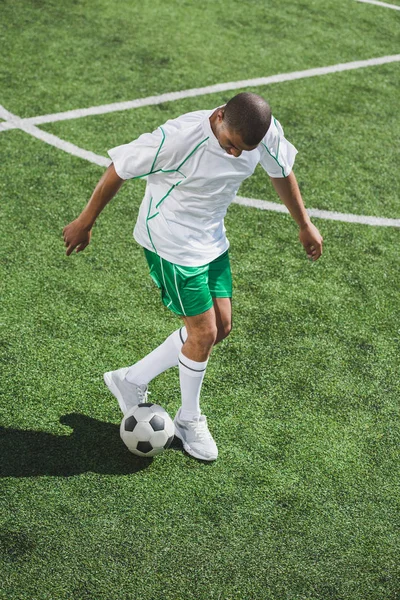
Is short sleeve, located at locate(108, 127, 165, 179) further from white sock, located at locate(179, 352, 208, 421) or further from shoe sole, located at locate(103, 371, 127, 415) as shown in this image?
shoe sole, located at locate(103, 371, 127, 415)

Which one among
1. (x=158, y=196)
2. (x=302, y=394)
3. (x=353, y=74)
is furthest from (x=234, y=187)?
(x=353, y=74)

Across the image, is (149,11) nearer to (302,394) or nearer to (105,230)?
(105,230)

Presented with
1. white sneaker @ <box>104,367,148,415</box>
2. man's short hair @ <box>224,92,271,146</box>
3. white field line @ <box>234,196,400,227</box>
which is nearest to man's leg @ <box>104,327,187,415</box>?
white sneaker @ <box>104,367,148,415</box>

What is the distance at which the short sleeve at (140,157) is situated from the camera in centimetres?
395

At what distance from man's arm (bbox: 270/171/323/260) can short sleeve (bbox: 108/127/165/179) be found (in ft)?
2.52

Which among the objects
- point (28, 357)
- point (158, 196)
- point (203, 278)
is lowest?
point (28, 357)

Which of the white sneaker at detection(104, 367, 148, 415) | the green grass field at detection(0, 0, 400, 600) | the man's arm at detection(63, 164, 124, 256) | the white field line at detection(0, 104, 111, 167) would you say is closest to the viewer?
the green grass field at detection(0, 0, 400, 600)

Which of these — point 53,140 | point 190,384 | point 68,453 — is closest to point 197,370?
point 190,384

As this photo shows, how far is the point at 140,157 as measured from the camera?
395 cm

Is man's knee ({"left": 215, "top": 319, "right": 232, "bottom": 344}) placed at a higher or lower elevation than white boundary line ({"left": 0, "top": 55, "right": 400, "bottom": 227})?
higher

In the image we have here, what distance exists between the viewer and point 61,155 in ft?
23.1

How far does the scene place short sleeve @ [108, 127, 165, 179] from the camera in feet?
12.9

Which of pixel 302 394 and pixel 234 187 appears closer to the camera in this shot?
pixel 234 187

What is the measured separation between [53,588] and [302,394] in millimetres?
2016
